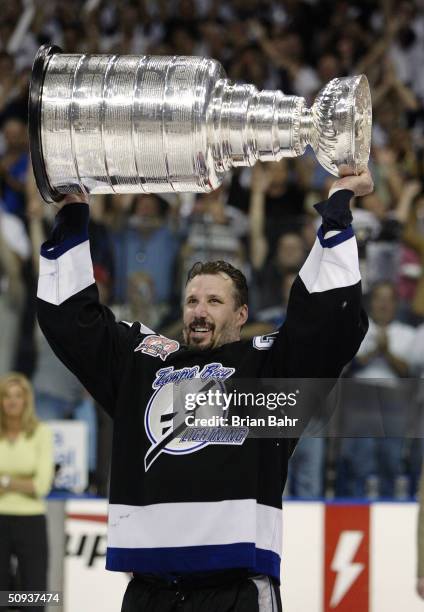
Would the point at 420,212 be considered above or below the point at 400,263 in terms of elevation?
above

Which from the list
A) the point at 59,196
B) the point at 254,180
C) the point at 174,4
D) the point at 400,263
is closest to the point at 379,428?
the point at 400,263

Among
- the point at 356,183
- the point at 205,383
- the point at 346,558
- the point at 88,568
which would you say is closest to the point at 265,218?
the point at 346,558

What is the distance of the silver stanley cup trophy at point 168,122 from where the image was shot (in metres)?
2.70

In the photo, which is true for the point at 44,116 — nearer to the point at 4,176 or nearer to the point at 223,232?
the point at 223,232

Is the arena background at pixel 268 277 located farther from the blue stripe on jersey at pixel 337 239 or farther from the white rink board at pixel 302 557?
the blue stripe on jersey at pixel 337 239

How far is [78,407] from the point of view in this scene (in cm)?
546

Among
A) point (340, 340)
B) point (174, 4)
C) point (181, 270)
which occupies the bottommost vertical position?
point (340, 340)

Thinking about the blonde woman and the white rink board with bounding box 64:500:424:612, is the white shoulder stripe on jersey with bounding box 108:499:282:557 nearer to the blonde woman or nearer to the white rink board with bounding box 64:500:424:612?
the white rink board with bounding box 64:500:424:612

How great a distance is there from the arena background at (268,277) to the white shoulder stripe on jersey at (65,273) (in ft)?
4.93

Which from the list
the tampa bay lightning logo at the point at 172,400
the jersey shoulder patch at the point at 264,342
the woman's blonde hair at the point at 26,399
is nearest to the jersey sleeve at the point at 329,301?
the jersey shoulder patch at the point at 264,342

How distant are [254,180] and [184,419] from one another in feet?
12.3

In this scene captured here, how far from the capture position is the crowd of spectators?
5457mm

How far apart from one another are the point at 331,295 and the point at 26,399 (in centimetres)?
292

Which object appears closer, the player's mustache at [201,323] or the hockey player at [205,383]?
the hockey player at [205,383]
